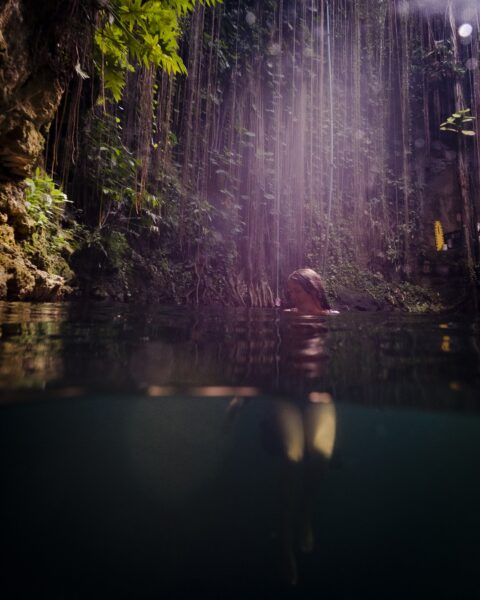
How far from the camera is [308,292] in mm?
5773

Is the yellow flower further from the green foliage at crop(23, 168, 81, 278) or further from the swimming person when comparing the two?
the green foliage at crop(23, 168, 81, 278)

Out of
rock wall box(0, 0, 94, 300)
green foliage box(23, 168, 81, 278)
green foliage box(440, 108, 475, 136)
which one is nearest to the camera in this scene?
rock wall box(0, 0, 94, 300)

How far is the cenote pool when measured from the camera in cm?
129

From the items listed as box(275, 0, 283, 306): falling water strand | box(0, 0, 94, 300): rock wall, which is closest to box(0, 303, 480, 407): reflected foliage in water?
box(0, 0, 94, 300): rock wall

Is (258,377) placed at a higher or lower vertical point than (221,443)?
higher

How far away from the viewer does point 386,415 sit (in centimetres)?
190

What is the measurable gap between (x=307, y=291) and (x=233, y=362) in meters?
3.78

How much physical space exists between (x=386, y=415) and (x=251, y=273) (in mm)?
7610

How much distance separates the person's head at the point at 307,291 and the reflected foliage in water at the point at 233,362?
263 centimetres

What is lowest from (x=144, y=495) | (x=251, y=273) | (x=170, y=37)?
(x=144, y=495)

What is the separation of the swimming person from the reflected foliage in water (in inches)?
103

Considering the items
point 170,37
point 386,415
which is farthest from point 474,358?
point 170,37

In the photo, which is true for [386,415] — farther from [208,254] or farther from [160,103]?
[160,103]

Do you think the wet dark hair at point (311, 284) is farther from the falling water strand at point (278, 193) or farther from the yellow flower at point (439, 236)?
the yellow flower at point (439, 236)
